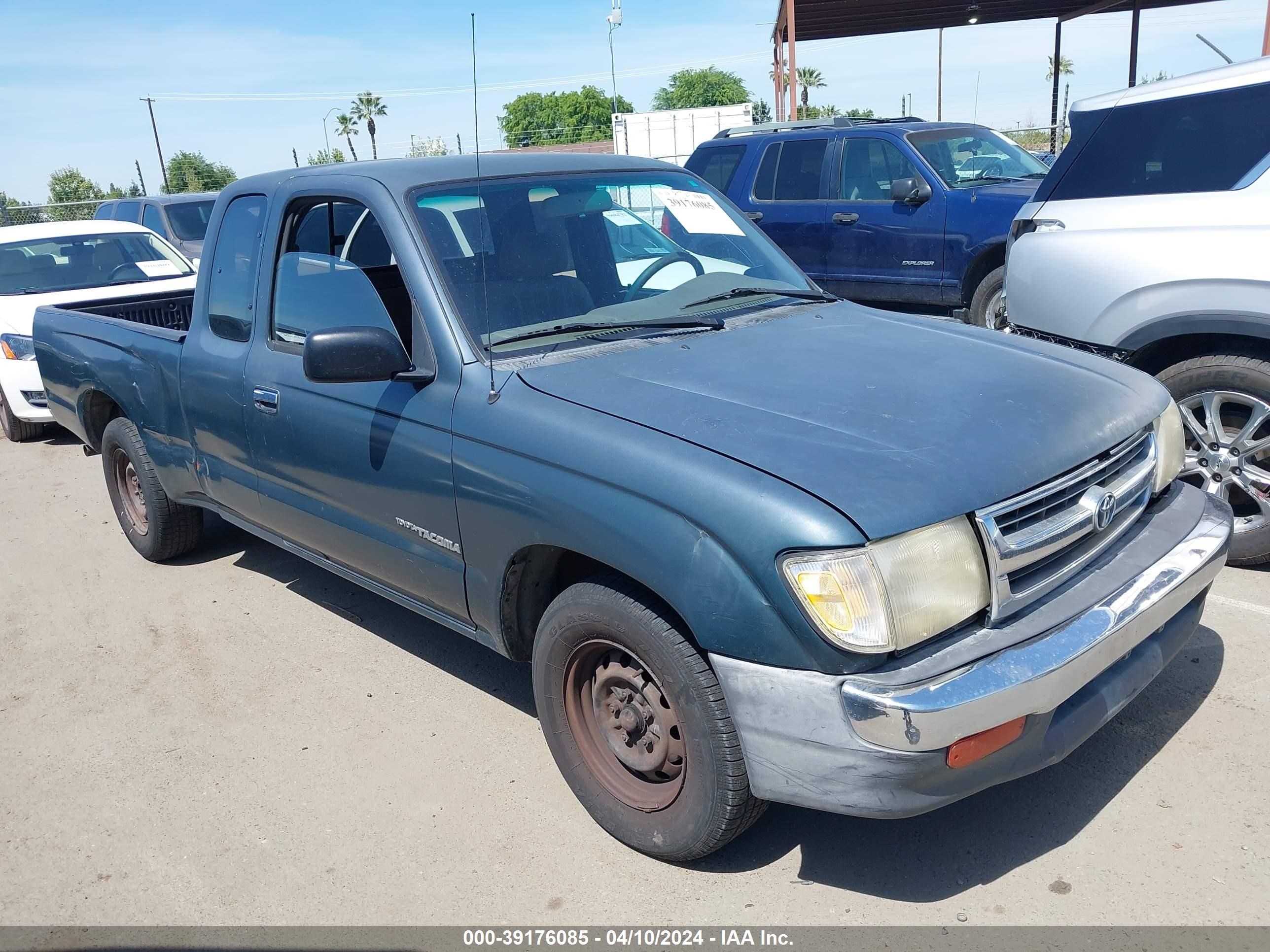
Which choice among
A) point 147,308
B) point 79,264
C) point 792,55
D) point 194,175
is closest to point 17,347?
point 79,264

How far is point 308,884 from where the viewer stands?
9.64 feet

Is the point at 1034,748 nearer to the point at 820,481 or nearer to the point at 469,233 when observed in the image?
the point at 820,481

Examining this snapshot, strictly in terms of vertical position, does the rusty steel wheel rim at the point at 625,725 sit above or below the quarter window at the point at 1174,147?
below

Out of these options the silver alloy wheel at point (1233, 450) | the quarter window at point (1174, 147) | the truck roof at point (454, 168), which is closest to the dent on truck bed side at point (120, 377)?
the truck roof at point (454, 168)

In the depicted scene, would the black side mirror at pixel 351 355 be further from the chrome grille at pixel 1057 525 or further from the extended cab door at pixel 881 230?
the extended cab door at pixel 881 230

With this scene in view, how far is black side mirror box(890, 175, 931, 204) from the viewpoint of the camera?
838cm

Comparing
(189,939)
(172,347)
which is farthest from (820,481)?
(172,347)

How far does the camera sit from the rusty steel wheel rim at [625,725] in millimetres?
2746

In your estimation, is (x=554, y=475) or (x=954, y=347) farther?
(x=954, y=347)

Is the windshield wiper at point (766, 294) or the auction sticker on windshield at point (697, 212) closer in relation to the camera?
the windshield wiper at point (766, 294)

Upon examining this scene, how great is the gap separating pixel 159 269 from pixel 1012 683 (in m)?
9.00

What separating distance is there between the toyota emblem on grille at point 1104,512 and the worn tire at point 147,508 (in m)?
4.21

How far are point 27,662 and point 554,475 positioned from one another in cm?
310

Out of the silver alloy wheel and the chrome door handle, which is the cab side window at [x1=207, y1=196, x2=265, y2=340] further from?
the silver alloy wheel
